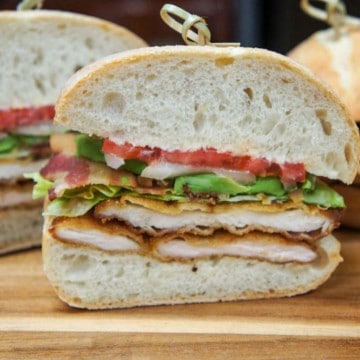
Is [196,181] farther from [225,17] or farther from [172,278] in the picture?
[225,17]

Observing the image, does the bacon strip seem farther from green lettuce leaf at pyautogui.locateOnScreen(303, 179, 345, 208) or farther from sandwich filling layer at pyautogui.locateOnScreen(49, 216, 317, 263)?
green lettuce leaf at pyautogui.locateOnScreen(303, 179, 345, 208)

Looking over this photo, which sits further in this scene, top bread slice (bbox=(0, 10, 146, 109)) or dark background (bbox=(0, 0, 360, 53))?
dark background (bbox=(0, 0, 360, 53))

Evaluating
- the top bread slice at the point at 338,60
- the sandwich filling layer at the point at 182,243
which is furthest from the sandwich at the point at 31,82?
the top bread slice at the point at 338,60

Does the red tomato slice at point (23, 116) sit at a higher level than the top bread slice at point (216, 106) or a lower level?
lower

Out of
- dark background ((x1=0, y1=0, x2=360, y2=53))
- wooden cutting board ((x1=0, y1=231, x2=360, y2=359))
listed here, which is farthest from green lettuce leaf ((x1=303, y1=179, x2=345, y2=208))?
dark background ((x1=0, y1=0, x2=360, y2=53))

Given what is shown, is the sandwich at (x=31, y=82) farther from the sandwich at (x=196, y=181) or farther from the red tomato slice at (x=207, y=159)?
the red tomato slice at (x=207, y=159)

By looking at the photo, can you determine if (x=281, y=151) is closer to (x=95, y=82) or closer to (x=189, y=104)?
(x=189, y=104)

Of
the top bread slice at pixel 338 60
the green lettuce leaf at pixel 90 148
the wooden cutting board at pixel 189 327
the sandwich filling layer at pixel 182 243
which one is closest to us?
the wooden cutting board at pixel 189 327
